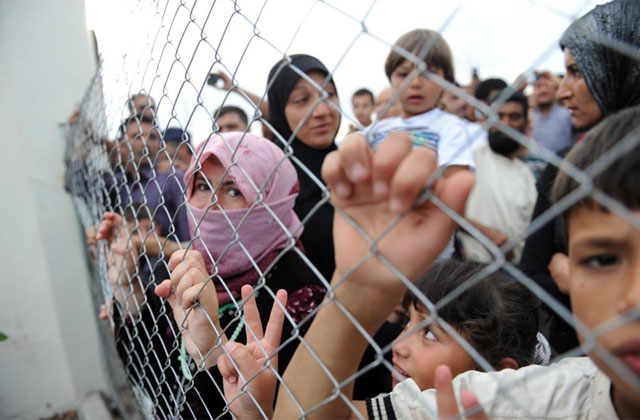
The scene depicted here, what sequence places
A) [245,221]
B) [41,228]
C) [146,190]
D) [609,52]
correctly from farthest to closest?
1. [41,228]
2. [146,190]
3. [245,221]
4. [609,52]

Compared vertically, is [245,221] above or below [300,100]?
below

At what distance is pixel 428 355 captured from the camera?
46.4 inches

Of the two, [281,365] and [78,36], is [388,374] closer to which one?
[281,365]

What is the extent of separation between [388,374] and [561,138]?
2814 millimetres

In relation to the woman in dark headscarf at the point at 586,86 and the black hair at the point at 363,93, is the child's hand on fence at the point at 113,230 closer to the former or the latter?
the woman in dark headscarf at the point at 586,86

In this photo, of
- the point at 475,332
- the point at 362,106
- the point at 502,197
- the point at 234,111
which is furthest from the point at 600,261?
the point at 362,106


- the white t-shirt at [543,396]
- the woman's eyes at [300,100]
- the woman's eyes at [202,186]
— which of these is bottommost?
the white t-shirt at [543,396]

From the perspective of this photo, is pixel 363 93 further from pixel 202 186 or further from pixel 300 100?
pixel 202 186

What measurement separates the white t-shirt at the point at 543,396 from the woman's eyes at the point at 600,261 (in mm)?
271

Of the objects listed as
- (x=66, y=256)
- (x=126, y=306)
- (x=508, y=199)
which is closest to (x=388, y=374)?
(x=126, y=306)

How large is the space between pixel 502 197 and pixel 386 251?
84.7 inches

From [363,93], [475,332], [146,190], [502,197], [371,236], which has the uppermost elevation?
[363,93]

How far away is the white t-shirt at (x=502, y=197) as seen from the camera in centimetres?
249

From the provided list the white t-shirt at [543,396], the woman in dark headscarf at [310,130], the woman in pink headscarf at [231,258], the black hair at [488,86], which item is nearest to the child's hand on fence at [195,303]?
the woman in pink headscarf at [231,258]
